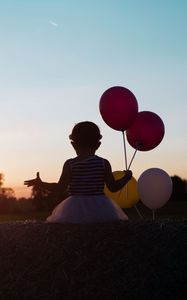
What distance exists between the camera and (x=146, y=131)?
28.2 ft

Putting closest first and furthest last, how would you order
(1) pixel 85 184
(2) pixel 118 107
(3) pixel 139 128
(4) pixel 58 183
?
(1) pixel 85 184
(4) pixel 58 183
(2) pixel 118 107
(3) pixel 139 128

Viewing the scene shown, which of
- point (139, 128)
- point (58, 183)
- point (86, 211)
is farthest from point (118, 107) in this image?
point (86, 211)

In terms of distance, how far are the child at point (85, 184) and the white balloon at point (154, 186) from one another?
2.75m

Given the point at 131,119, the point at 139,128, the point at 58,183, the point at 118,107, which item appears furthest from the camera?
the point at 139,128

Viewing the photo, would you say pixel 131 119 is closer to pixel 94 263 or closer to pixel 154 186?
pixel 154 186

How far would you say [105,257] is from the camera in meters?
5.09

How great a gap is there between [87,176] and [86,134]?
0.41 meters

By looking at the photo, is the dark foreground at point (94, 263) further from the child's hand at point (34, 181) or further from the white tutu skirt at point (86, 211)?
the child's hand at point (34, 181)

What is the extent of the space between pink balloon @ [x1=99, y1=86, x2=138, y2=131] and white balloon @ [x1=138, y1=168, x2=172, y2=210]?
0.90 metres

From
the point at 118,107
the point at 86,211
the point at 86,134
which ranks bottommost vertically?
the point at 86,211

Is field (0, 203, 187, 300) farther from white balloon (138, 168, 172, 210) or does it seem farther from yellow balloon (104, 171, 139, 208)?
yellow balloon (104, 171, 139, 208)

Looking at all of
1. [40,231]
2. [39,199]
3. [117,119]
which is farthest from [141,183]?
[39,199]

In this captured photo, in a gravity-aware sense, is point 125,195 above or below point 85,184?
below

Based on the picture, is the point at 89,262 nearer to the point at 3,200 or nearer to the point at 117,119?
the point at 117,119
